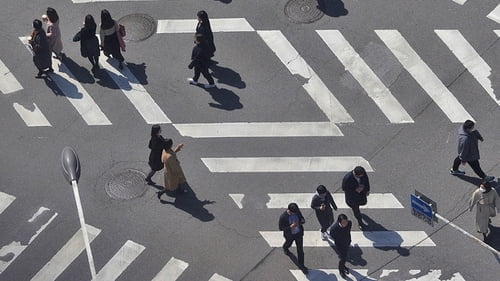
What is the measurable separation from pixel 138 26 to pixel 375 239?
346 inches

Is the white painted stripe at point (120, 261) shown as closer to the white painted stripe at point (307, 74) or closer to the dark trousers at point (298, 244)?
the dark trousers at point (298, 244)

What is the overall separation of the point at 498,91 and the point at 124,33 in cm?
895

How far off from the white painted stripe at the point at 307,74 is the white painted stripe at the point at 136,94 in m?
3.29

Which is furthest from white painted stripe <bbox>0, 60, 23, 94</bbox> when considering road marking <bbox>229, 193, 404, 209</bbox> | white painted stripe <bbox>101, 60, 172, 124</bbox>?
road marking <bbox>229, 193, 404, 209</bbox>

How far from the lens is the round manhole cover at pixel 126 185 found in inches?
839

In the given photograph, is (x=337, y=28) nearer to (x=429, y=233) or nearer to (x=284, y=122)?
(x=284, y=122)

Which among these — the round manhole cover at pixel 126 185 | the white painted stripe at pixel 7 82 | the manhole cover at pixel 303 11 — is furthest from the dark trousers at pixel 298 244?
the white painted stripe at pixel 7 82

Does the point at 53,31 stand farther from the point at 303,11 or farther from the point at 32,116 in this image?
the point at 303,11

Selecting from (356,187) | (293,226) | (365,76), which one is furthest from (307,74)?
(293,226)

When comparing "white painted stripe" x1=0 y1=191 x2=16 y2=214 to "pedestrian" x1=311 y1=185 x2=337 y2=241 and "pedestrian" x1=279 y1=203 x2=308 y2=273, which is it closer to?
"pedestrian" x1=279 y1=203 x2=308 y2=273

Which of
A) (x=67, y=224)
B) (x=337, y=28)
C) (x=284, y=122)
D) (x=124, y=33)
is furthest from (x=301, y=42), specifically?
(x=67, y=224)

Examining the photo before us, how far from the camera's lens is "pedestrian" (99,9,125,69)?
2290 centimetres

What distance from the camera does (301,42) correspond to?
2381 centimetres

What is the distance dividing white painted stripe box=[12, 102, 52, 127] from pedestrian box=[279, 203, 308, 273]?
22.8 ft
